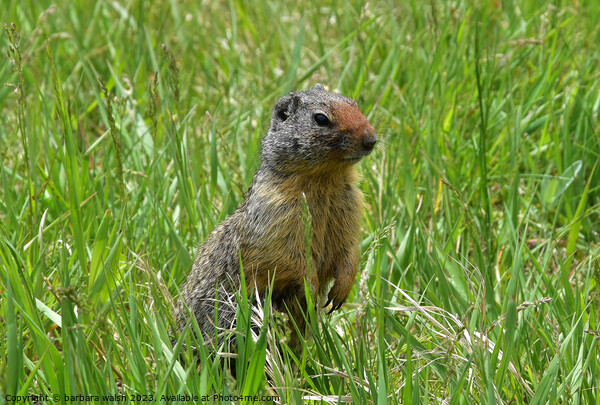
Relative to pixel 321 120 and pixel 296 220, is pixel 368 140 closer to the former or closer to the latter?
pixel 321 120

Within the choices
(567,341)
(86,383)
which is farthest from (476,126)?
(86,383)

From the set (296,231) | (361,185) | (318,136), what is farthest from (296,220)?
(361,185)

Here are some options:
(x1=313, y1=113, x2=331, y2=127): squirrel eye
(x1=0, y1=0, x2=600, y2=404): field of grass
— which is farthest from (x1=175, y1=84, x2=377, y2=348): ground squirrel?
(x1=0, y1=0, x2=600, y2=404): field of grass

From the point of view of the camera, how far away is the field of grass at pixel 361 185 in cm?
281

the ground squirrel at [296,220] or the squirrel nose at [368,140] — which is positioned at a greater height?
the squirrel nose at [368,140]

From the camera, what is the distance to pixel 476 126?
5.26m

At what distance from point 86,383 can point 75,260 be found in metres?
1.19

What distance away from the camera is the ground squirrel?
3.39 metres

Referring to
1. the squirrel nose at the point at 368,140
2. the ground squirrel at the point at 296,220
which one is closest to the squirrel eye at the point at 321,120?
the ground squirrel at the point at 296,220

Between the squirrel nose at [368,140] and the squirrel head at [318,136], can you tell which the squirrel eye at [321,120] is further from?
the squirrel nose at [368,140]

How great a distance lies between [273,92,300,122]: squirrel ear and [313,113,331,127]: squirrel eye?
0.65 feet

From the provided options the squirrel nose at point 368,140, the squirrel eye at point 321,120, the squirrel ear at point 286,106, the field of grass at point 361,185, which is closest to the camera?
the field of grass at point 361,185

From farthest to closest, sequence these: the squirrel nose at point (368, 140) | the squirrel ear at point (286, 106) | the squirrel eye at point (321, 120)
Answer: the squirrel ear at point (286, 106), the squirrel eye at point (321, 120), the squirrel nose at point (368, 140)

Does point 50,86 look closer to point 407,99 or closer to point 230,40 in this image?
point 230,40
